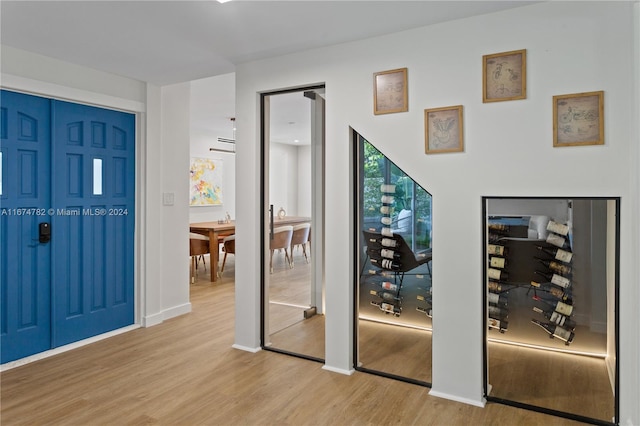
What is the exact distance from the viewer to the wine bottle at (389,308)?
3074mm

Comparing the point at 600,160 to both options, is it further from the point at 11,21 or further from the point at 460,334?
the point at 11,21

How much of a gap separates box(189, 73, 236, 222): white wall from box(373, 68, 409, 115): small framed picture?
2080 mm

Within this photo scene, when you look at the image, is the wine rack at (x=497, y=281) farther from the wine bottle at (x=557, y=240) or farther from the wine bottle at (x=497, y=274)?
the wine bottle at (x=557, y=240)

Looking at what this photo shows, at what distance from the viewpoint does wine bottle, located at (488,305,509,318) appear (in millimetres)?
2664

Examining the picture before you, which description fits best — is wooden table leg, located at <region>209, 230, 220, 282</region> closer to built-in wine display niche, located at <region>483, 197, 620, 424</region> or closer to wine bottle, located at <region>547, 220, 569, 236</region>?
built-in wine display niche, located at <region>483, 197, 620, 424</region>

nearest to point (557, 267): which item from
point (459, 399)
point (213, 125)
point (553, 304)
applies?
point (553, 304)

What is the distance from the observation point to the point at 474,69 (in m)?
2.57

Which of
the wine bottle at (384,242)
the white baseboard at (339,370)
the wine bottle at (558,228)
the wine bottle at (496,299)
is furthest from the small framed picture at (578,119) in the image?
the white baseboard at (339,370)

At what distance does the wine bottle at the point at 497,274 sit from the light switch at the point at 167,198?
315 cm

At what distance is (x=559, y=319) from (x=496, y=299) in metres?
0.36

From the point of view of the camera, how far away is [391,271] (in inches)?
121

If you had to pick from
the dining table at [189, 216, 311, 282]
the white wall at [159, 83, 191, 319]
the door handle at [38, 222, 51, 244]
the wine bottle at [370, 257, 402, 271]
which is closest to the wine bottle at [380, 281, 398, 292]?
the wine bottle at [370, 257, 402, 271]

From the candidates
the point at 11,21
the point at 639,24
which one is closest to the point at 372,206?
the point at 639,24

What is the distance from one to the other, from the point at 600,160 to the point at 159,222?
3.72 metres
